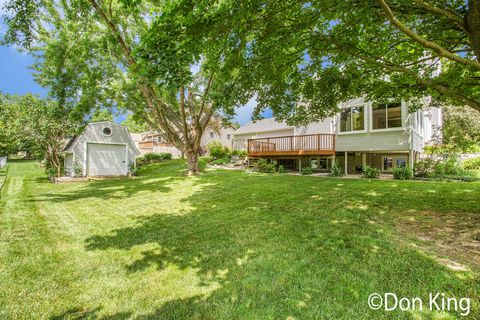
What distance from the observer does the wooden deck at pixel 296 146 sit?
15.1 metres

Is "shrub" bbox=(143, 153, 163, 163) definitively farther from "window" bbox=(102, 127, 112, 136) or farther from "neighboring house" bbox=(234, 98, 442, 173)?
"neighboring house" bbox=(234, 98, 442, 173)

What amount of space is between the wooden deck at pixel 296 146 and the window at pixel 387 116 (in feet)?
8.30

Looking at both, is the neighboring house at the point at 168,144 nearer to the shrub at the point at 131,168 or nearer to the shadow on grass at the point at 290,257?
the shrub at the point at 131,168

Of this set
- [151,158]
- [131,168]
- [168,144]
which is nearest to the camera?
[131,168]

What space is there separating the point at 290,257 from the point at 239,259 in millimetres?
812

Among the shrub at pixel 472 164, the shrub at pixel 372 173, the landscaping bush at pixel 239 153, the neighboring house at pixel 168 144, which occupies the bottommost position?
the shrub at pixel 372 173

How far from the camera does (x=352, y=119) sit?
14.4 m

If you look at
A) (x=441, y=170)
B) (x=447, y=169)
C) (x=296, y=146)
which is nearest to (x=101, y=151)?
(x=296, y=146)

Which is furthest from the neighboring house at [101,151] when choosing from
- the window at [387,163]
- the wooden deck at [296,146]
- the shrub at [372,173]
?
the window at [387,163]

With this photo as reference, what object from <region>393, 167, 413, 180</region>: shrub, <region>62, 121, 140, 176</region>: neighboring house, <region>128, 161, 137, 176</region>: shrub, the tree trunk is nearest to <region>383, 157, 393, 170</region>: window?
<region>393, 167, 413, 180</region>: shrub

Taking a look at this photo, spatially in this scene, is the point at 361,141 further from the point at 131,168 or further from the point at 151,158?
the point at 151,158

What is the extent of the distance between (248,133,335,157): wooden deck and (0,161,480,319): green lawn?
828 centimetres

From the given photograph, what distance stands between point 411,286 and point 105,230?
18.8 ft

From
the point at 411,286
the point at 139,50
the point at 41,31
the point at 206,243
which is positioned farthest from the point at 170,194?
the point at 41,31
